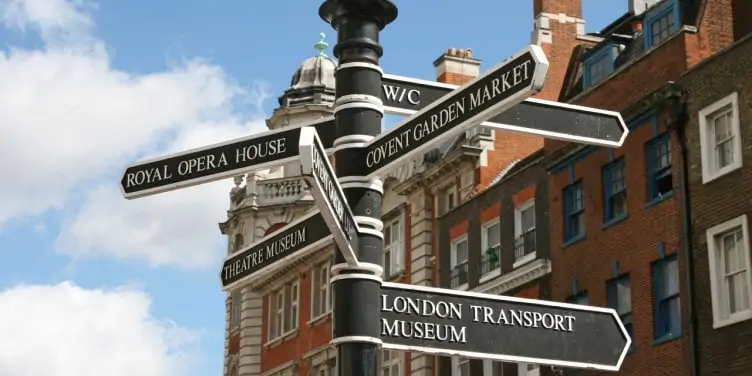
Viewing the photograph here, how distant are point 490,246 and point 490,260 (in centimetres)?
59

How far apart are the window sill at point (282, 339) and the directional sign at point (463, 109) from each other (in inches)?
1757

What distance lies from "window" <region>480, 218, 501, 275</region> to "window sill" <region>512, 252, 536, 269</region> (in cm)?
112

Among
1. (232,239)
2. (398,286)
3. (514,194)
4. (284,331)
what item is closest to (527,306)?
(398,286)

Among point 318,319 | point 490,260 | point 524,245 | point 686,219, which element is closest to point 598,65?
point 524,245

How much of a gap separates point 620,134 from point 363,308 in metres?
1.89

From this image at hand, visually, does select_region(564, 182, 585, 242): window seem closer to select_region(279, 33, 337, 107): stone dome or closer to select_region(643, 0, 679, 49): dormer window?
select_region(643, 0, 679, 49): dormer window

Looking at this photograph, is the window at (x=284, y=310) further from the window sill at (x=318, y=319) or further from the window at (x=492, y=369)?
the window at (x=492, y=369)

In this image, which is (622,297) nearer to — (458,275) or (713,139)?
(713,139)

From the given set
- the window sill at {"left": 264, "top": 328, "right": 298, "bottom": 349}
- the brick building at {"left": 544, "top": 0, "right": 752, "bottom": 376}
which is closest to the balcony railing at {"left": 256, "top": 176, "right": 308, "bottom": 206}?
the window sill at {"left": 264, "top": 328, "right": 298, "bottom": 349}

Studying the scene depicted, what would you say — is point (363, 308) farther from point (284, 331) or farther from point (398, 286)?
point (284, 331)

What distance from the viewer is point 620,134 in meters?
7.65

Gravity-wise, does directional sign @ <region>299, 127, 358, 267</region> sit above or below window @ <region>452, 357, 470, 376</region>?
below

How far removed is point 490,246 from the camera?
36562 millimetres

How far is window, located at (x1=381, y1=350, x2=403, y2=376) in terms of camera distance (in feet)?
138
